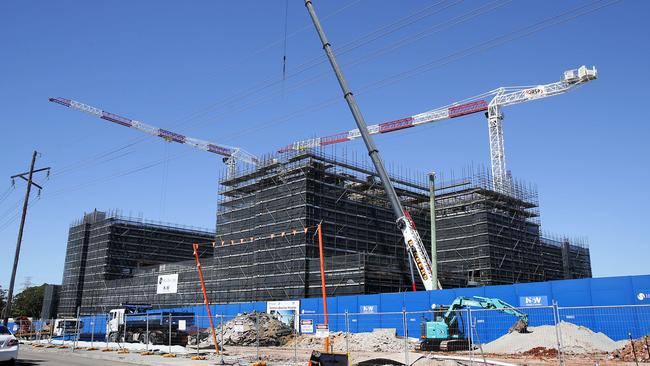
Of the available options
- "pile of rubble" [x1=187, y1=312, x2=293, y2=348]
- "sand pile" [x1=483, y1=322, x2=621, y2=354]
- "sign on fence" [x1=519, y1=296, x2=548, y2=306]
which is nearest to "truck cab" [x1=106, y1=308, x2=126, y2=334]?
"pile of rubble" [x1=187, y1=312, x2=293, y2=348]

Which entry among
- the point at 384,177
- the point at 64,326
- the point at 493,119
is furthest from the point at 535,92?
the point at 64,326

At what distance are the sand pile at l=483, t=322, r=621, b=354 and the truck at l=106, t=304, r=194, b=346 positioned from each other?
1879 centimetres

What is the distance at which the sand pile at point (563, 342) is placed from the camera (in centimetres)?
2425

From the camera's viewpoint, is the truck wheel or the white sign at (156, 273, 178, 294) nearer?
the truck wheel

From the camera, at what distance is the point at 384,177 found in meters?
34.0

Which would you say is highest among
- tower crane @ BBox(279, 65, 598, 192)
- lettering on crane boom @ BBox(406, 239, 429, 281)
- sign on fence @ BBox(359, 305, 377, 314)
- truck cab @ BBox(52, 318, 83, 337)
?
tower crane @ BBox(279, 65, 598, 192)

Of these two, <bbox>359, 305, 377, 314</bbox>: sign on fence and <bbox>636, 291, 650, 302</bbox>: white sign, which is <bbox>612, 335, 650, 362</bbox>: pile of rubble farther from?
<bbox>359, 305, 377, 314</bbox>: sign on fence

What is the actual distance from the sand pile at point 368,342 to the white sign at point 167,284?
36071 millimetres

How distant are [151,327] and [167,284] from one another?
31.9 metres

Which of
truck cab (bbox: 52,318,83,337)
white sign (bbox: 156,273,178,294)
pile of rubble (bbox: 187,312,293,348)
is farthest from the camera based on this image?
white sign (bbox: 156,273,178,294)

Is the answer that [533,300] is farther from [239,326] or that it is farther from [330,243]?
[330,243]

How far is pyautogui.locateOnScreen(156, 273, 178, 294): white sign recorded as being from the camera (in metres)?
67.2

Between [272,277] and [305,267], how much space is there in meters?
4.68

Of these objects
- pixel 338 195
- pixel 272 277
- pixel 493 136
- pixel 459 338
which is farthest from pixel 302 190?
pixel 493 136
